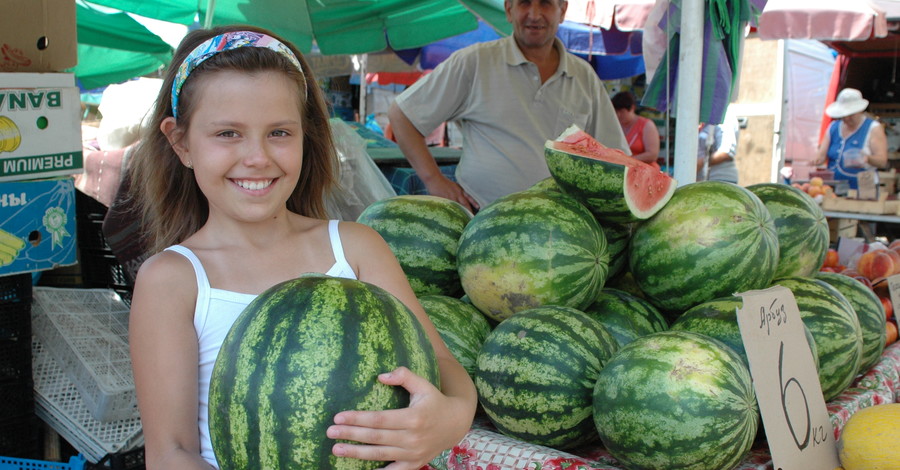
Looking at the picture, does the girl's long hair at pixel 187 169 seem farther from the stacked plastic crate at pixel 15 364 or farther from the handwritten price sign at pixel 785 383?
the stacked plastic crate at pixel 15 364

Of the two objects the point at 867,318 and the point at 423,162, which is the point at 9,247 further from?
the point at 867,318

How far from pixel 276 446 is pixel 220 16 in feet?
22.0

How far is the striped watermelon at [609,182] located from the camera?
2029 mm

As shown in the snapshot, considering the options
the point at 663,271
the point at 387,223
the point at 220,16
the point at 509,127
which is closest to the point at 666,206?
the point at 663,271

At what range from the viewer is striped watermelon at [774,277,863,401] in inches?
75.6

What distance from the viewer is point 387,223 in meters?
2.37

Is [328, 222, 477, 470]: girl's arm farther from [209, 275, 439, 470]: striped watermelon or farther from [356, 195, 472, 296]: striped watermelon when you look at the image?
[356, 195, 472, 296]: striped watermelon

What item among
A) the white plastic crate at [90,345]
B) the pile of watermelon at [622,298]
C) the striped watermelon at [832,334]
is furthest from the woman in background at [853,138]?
the white plastic crate at [90,345]

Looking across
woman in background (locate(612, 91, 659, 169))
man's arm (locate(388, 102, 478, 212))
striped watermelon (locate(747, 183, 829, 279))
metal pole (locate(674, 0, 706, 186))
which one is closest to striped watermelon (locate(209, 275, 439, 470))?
striped watermelon (locate(747, 183, 829, 279))

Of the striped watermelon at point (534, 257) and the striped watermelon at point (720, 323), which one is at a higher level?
the striped watermelon at point (534, 257)

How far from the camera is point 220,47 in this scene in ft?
4.64

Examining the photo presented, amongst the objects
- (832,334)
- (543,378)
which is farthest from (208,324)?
(832,334)

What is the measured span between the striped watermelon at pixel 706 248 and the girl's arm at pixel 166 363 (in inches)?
52.1

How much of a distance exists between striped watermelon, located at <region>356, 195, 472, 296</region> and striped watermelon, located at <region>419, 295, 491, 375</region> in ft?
0.53
